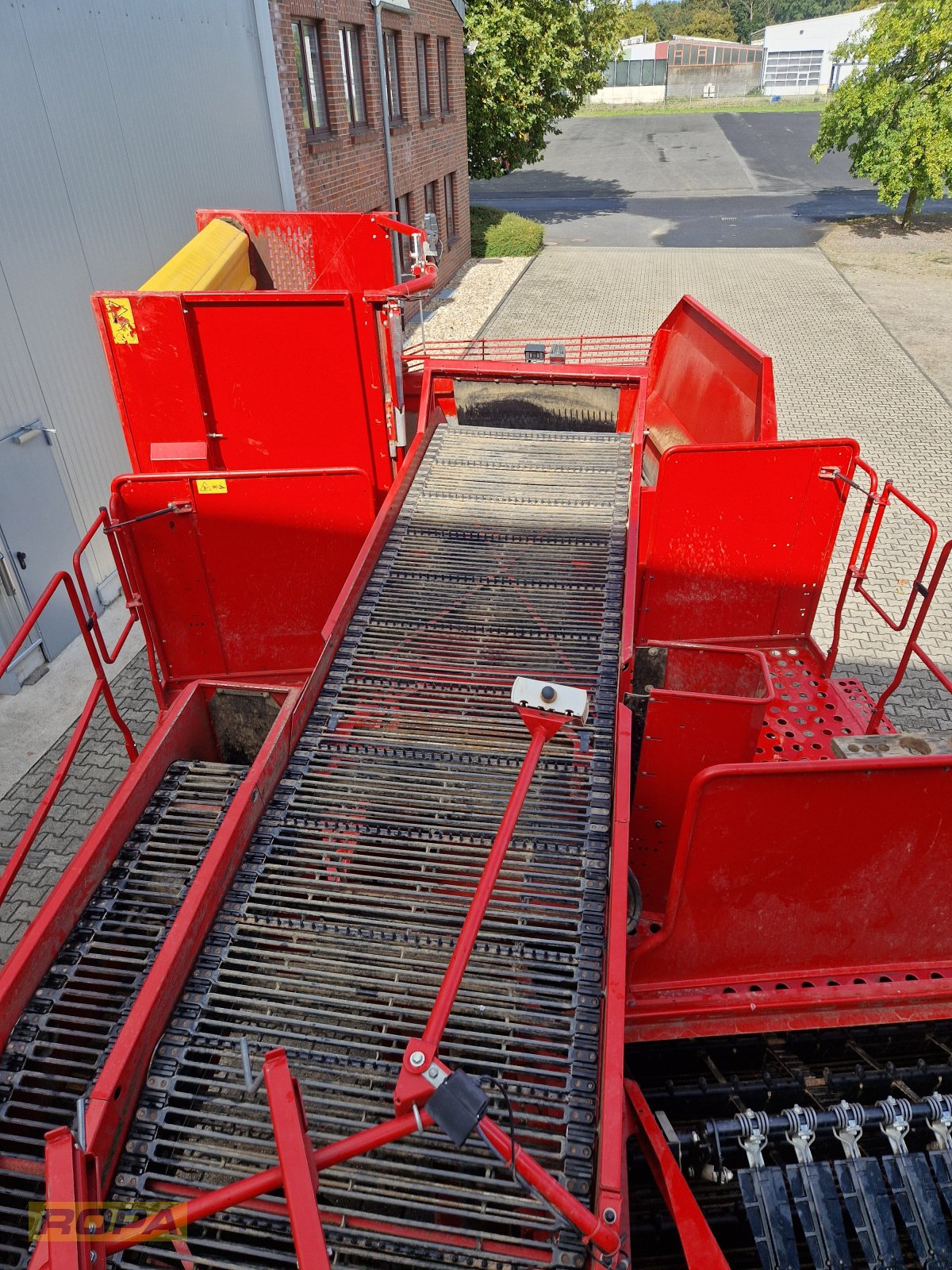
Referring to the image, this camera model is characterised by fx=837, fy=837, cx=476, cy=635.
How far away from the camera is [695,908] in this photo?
11.7ft

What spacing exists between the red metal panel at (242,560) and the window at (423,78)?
16.1 meters

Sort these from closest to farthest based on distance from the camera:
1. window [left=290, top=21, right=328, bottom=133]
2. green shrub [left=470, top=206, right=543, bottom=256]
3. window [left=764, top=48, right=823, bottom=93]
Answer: window [left=290, top=21, right=328, bottom=133]
green shrub [left=470, top=206, right=543, bottom=256]
window [left=764, top=48, right=823, bottom=93]

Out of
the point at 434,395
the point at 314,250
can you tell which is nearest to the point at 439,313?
the point at 314,250

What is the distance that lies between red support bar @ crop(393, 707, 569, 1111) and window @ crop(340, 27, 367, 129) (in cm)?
1424

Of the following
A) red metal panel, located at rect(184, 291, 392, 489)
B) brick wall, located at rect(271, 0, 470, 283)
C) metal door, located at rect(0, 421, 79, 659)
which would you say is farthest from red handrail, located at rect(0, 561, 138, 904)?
brick wall, located at rect(271, 0, 470, 283)

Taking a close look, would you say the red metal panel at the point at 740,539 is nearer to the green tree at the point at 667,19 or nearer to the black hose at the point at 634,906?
the black hose at the point at 634,906

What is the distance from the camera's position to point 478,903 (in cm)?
258

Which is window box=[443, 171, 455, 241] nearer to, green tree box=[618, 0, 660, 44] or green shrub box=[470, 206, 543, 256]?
green shrub box=[470, 206, 543, 256]

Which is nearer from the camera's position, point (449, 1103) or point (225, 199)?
point (449, 1103)

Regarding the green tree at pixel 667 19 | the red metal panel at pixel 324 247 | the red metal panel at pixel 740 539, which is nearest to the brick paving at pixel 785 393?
the red metal panel at pixel 740 539

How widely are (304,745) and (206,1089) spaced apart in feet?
5.24

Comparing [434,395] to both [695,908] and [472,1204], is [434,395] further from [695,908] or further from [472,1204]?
[472,1204]

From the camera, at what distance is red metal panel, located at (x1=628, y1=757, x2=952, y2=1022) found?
3.31 m

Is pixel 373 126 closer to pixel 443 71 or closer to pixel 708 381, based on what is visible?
pixel 443 71
